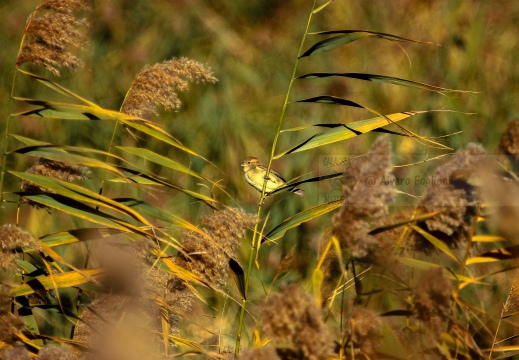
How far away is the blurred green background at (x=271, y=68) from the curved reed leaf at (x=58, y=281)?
8.67 ft

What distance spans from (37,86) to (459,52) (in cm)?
241

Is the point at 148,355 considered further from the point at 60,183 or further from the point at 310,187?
the point at 310,187

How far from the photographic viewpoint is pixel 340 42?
7.38ft

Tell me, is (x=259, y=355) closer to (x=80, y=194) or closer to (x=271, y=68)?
(x=80, y=194)

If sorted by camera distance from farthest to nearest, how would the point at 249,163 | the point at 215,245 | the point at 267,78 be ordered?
the point at 267,78 → the point at 249,163 → the point at 215,245

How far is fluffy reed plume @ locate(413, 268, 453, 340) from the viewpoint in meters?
1.61

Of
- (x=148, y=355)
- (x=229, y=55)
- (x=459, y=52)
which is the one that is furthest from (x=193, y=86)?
(x=148, y=355)

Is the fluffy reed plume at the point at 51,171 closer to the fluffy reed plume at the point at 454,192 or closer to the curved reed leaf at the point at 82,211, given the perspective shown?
the curved reed leaf at the point at 82,211

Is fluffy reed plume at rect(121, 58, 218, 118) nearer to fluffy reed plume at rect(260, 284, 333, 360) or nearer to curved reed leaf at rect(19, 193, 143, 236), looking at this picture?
curved reed leaf at rect(19, 193, 143, 236)

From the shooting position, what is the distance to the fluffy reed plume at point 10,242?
1946 millimetres

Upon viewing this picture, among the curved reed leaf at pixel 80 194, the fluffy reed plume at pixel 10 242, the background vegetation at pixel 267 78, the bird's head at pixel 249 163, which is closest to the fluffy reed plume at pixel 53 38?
the curved reed leaf at pixel 80 194

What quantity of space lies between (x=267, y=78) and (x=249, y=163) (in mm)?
1134

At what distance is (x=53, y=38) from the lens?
229 cm

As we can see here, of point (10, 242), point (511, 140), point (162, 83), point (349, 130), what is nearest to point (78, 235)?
point (10, 242)
